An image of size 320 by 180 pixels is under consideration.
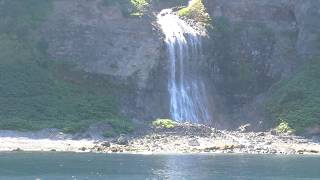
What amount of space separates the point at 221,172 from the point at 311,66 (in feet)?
136

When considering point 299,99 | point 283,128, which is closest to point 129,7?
point 299,99

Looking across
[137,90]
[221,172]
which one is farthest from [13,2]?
[221,172]

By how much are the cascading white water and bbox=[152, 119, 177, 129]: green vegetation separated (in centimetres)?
593

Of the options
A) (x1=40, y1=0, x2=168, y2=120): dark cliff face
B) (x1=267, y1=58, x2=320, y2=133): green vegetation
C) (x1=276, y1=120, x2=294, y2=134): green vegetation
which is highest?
(x1=40, y1=0, x2=168, y2=120): dark cliff face

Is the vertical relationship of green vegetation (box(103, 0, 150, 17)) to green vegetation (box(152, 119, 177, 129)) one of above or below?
above

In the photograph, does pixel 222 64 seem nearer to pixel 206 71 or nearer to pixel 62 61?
pixel 206 71

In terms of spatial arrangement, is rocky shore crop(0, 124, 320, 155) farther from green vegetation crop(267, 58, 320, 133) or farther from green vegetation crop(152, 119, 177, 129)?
green vegetation crop(267, 58, 320, 133)

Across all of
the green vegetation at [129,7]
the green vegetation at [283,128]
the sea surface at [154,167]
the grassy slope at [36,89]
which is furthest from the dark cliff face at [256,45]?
the sea surface at [154,167]

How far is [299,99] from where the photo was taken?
288 ft

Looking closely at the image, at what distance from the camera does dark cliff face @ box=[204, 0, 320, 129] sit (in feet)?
311

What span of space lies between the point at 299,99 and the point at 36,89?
28.5 metres

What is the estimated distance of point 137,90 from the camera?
8900 cm

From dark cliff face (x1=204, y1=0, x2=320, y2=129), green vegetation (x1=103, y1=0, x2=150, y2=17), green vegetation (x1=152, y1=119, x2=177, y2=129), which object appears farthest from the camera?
green vegetation (x1=103, y1=0, x2=150, y2=17)

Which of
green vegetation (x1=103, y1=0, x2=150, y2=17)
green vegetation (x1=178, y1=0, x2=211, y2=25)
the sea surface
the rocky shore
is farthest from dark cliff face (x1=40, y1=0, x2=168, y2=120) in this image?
the sea surface
